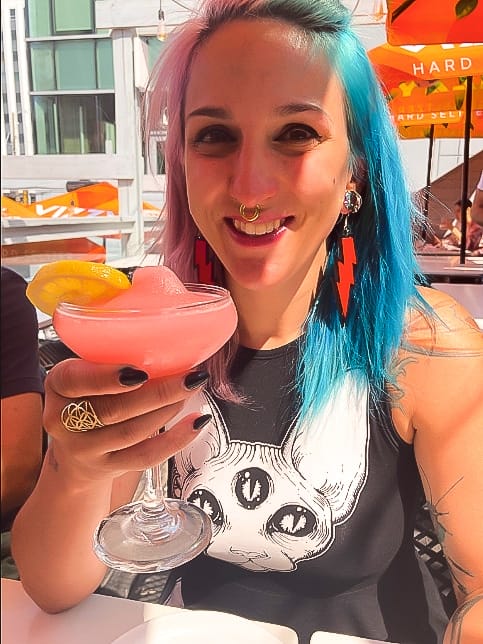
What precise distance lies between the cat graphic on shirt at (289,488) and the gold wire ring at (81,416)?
1.83ft

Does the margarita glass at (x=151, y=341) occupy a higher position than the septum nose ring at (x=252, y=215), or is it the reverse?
the septum nose ring at (x=252, y=215)

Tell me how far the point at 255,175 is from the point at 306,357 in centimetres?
46

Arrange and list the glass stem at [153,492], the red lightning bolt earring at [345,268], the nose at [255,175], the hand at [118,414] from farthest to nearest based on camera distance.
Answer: the red lightning bolt earring at [345,268] < the nose at [255,175] < the glass stem at [153,492] < the hand at [118,414]

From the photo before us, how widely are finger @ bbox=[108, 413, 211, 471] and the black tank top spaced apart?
1.54 feet

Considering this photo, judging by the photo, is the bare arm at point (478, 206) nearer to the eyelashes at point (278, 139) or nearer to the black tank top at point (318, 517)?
the eyelashes at point (278, 139)

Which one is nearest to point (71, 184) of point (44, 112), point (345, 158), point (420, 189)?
point (44, 112)

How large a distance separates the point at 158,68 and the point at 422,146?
66cm

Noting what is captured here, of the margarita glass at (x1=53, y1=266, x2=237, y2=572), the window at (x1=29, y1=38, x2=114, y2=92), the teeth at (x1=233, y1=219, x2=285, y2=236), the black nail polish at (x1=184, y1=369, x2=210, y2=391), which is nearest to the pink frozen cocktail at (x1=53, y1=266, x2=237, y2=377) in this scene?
the margarita glass at (x1=53, y1=266, x2=237, y2=572)

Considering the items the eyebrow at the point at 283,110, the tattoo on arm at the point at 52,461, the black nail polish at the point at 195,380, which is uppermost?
the eyebrow at the point at 283,110

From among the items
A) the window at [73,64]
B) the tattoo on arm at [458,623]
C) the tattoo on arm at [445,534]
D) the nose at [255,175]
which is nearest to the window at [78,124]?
the window at [73,64]

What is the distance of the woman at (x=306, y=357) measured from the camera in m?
1.21

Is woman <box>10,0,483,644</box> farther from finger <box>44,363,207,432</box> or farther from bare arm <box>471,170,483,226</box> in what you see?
finger <box>44,363,207,432</box>

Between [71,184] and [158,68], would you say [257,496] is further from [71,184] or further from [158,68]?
[158,68]

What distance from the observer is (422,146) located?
1.41m
